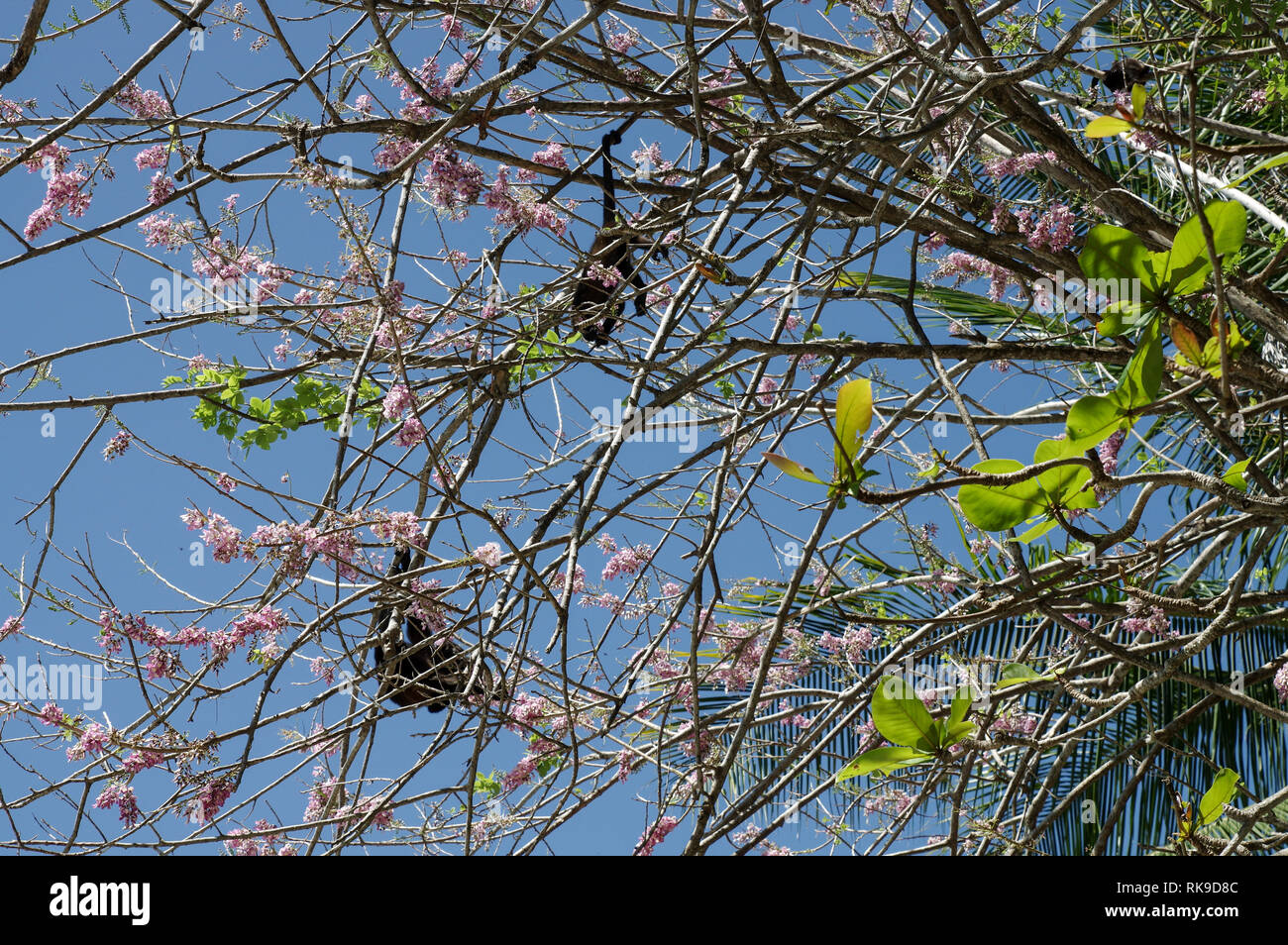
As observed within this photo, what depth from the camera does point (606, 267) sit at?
2.62 m

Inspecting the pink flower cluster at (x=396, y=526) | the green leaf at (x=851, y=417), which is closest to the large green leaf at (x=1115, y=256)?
the green leaf at (x=851, y=417)

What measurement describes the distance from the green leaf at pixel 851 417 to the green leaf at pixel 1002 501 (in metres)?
0.14

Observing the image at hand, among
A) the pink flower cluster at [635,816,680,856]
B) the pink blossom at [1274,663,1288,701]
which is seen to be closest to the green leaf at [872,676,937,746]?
the pink flower cluster at [635,816,680,856]

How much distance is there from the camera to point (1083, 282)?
2.74 meters

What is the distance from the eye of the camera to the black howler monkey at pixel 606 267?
2.54 meters

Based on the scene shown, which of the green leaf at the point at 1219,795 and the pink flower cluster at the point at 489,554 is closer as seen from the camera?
the green leaf at the point at 1219,795

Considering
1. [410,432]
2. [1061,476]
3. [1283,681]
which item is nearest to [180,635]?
[410,432]

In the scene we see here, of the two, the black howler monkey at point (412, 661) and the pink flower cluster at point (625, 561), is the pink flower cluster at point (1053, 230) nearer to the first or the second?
the pink flower cluster at point (625, 561)

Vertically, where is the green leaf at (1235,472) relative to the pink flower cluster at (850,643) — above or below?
below

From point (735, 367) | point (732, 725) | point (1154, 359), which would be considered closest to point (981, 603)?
point (735, 367)

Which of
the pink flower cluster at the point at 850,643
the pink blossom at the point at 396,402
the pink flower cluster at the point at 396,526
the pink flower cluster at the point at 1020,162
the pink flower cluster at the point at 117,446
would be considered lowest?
the pink flower cluster at the point at 396,526

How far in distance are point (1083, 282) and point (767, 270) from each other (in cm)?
98

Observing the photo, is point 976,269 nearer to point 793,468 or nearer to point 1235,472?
point 1235,472

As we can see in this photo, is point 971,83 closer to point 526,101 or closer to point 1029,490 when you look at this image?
point 526,101
